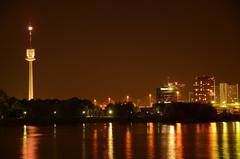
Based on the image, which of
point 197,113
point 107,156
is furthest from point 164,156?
point 197,113

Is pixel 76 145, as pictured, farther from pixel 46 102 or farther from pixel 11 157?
pixel 46 102

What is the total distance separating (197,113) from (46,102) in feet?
112

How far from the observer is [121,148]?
39.9m

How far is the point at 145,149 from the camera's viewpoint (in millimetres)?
39344

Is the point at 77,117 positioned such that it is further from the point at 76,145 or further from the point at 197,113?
the point at 76,145

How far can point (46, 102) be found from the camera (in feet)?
389

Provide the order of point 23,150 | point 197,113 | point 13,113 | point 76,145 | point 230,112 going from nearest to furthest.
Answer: point 23,150 < point 76,145 < point 13,113 < point 197,113 < point 230,112

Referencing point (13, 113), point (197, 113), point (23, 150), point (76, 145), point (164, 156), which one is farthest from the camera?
point (197, 113)

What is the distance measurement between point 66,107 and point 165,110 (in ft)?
96.0

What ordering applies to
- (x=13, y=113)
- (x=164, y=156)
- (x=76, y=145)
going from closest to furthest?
(x=164, y=156) → (x=76, y=145) → (x=13, y=113)

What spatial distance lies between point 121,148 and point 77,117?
257ft

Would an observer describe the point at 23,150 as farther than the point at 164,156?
Yes

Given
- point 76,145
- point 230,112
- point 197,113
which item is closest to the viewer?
point 76,145

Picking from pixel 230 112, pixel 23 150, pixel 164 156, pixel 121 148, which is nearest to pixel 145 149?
pixel 121 148
